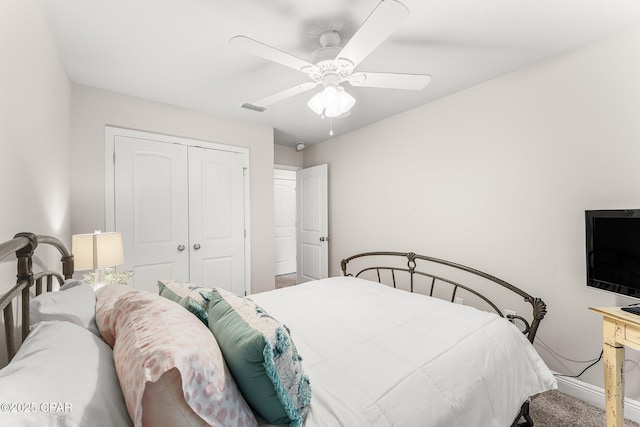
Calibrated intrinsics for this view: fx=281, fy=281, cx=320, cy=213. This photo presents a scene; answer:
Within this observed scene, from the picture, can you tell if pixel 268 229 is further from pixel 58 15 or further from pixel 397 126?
pixel 58 15

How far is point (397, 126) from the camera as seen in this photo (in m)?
3.27

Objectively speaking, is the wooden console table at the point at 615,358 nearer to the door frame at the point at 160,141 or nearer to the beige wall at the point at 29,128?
the beige wall at the point at 29,128

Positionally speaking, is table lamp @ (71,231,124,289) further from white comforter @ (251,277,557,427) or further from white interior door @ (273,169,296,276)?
white interior door @ (273,169,296,276)

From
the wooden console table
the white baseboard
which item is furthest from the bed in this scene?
the white baseboard

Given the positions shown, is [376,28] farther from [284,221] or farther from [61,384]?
[284,221]

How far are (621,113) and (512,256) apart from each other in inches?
46.6

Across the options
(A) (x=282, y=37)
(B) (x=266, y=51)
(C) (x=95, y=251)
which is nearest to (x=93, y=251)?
(C) (x=95, y=251)

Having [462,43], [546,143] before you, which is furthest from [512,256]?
[462,43]

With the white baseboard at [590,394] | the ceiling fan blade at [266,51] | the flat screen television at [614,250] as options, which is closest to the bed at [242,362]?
the flat screen television at [614,250]

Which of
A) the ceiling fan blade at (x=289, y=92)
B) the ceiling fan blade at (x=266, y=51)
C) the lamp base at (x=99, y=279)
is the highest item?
the ceiling fan blade at (x=266, y=51)

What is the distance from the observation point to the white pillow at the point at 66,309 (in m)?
0.99

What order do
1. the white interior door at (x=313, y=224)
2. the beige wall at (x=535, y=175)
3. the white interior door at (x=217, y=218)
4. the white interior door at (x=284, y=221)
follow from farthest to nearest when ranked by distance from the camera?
the white interior door at (x=284, y=221) → the white interior door at (x=313, y=224) → the white interior door at (x=217, y=218) → the beige wall at (x=535, y=175)

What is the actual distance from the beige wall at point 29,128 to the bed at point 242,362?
0.18 m

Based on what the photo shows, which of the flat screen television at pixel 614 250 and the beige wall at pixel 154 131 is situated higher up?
the beige wall at pixel 154 131
